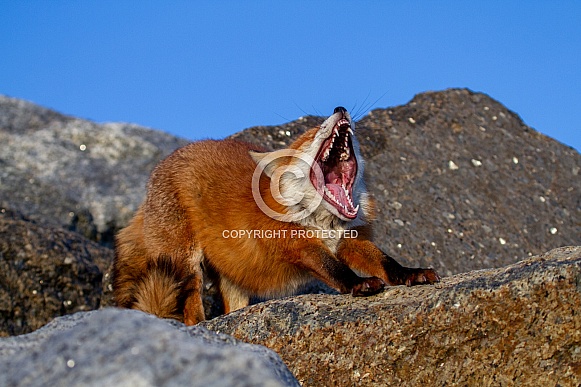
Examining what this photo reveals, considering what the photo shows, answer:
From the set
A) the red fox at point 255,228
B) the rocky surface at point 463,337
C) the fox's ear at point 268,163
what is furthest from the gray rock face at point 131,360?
the fox's ear at point 268,163

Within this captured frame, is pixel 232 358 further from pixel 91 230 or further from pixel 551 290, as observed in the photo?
pixel 91 230

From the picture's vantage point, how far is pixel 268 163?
24.8 ft

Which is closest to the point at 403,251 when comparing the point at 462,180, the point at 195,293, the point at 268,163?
the point at 462,180

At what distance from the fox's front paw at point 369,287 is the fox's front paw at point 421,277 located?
36cm

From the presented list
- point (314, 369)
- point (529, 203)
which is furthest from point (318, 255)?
point (529, 203)

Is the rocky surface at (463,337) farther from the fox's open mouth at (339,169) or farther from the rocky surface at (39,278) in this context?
the rocky surface at (39,278)

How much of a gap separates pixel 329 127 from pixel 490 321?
8.99 ft

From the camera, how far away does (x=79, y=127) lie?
22.0 meters

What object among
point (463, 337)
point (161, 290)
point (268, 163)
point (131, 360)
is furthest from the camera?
point (268, 163)

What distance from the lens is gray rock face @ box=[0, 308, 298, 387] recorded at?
2.97 meters

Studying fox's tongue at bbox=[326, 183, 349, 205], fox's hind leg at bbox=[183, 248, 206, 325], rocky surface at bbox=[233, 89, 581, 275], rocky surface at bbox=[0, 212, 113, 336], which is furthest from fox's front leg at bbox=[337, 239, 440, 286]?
rocky surface at bbox=[0, 212, 113, 336]

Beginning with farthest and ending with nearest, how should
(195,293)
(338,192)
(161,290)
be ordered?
(195,293)
(338,192)
(161,290)

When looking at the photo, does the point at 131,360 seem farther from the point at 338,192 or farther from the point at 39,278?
the point at 39,278

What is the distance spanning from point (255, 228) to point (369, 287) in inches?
67.1
